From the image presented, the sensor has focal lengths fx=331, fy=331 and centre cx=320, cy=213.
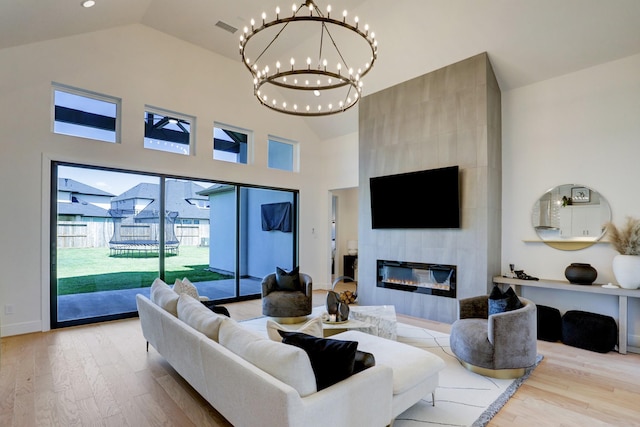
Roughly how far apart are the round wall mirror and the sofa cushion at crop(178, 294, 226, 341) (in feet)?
15.5

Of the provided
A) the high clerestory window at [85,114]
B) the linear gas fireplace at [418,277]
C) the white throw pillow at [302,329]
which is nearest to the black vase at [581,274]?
the linear gas fireplace at [418,277]

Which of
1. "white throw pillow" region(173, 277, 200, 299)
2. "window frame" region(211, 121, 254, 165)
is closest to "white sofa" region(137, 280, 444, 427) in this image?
"white throw pillow" region(173, 277, 200, 299)

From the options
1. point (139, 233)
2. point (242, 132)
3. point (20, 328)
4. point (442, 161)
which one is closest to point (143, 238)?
point (139, 233)

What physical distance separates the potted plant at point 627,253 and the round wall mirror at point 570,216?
9.6 inches

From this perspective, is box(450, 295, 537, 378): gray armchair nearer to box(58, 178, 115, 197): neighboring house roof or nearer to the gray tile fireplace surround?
the gray tile fireplace surround

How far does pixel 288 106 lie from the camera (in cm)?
A: 758

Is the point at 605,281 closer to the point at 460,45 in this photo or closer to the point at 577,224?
the point at 577,224

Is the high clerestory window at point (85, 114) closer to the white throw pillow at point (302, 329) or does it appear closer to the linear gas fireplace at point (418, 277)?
the white throw pillow at point (302, 329)

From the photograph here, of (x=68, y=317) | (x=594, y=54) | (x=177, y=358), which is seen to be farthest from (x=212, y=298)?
(x=594, y=54)

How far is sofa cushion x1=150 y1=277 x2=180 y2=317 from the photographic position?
3174 millimetres

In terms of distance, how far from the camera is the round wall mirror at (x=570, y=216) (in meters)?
4.45

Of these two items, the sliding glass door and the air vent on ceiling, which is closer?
the sliding glass door

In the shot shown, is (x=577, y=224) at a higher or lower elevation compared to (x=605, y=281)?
higher

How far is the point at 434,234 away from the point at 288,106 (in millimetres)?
4391
